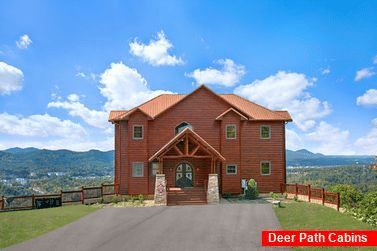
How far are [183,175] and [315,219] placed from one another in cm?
1277

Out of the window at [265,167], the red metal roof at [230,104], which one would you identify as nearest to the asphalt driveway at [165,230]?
the window at [265,167]

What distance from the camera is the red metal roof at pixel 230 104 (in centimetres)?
2712

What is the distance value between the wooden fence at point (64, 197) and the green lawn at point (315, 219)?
1411 centimetres

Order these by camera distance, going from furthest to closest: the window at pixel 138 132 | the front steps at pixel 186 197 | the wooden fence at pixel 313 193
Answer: the window at pixel 138 132, the front steps at pixel 186 197, the wooden fence at pixel 313 193

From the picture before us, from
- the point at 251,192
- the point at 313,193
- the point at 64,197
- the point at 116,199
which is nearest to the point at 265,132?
the point at 251,192

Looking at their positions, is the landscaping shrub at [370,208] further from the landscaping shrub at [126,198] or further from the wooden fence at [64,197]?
the wooden fence at [64,197]

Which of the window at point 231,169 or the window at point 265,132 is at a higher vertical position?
the window at point 265,132

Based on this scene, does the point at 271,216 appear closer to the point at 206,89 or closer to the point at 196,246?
the point at 196,246

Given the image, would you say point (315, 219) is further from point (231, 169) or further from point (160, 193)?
point (231, 169)

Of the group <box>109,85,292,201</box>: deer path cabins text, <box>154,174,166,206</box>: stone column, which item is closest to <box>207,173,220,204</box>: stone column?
<box>109,85,292,201</box>: deer path cabins text

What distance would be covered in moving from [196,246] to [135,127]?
16240mm

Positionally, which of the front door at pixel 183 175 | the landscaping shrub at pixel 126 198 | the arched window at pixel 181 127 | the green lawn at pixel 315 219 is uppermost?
the arched window at pixel 181 127

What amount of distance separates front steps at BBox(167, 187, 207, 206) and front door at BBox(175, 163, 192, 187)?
9.63ft

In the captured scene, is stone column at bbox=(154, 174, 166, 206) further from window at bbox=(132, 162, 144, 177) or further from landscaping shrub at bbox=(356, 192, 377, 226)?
landscaping shrub at bbox=(356, 192, 377, 226)
